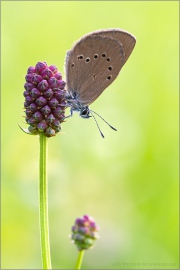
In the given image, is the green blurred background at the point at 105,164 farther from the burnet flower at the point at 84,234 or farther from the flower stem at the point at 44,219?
the flower stem at the point at 44,219

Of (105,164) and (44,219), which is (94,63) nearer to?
(44,219)

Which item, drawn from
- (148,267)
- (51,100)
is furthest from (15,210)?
(51,100)

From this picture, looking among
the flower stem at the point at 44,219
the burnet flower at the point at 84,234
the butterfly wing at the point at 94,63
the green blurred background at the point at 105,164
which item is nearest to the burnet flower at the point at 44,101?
the flower stem at the point at 44,219

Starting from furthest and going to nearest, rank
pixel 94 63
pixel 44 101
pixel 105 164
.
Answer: pixel 105 164, pixel 94 63, pixel 44 101

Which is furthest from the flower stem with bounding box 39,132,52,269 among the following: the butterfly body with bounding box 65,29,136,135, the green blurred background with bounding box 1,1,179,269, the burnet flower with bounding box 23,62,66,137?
the green blurred background with bounding box 1,1,179,269

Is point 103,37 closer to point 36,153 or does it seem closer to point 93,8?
point 36,153

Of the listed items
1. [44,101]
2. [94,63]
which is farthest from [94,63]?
[44,101]
